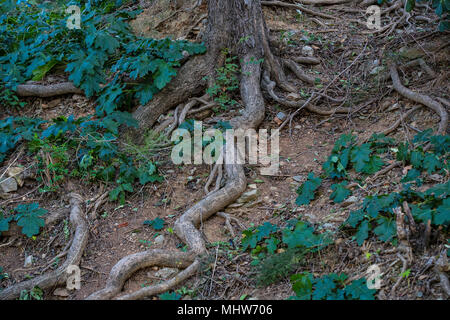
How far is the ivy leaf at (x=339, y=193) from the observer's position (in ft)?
12.4

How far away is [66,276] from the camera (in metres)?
3.74

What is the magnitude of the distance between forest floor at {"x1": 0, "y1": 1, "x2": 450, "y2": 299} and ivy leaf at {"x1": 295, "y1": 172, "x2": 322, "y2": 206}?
7cm

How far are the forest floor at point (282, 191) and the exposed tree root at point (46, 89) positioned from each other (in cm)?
10

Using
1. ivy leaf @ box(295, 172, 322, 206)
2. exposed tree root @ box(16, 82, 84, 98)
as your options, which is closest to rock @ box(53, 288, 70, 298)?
ivy leaf @ box(295, 172, 322, 206)

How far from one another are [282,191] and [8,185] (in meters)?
3.06

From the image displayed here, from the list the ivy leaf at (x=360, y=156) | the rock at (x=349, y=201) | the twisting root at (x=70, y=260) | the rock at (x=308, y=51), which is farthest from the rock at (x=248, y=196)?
the rock at (x=308, y=51)

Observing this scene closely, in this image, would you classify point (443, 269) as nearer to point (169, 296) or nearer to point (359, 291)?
point (359, 291)

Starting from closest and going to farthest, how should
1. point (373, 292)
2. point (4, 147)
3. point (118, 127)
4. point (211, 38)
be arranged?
point (373, 292)
point (4, 147)
point (118, 127)
point (211, 38)

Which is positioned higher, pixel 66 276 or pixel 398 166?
pixel 398 166

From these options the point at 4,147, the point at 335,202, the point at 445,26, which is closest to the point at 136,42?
the point at 4,147

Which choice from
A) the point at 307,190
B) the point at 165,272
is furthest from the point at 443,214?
the point at 165,272

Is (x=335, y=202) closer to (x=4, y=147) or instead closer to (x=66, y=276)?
(x=66, y=276)

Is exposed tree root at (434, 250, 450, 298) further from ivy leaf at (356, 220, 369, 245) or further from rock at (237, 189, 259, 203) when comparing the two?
rock at (237, 189, 259, 203)
